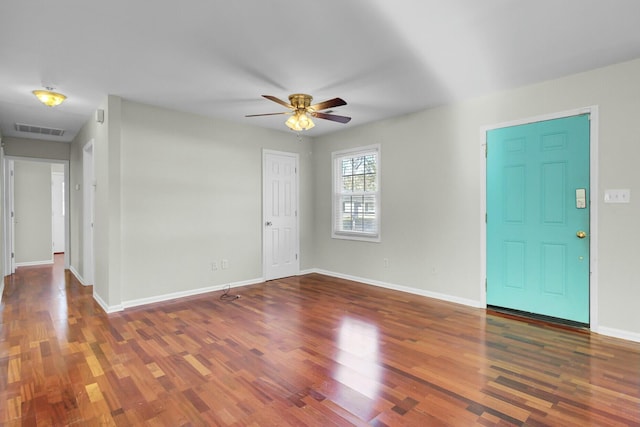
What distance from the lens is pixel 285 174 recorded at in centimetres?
580

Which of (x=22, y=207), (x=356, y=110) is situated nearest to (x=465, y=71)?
(x=356, y=110)

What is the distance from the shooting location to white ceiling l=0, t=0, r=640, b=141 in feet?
7.26

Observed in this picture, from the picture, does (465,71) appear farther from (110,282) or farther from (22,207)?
(22,207)

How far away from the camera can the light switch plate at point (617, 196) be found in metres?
3.02

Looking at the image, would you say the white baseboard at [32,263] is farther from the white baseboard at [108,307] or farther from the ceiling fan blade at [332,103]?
the ceiling fan blade at [332,103]

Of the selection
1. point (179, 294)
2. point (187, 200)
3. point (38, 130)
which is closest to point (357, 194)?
point (187, 200)

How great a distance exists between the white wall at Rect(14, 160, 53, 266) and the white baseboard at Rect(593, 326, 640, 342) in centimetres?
946

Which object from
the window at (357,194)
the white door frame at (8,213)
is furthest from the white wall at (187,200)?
the white door frame at (8,213)

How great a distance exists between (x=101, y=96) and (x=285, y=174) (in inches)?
110

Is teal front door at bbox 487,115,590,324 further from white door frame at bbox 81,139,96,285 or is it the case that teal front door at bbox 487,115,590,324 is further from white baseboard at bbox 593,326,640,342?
white door frame at bbox 81,139,96,285

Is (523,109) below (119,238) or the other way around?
the other way around

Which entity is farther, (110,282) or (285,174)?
(285,174)

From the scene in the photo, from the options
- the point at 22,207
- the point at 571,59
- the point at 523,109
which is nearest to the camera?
the point at 571,59

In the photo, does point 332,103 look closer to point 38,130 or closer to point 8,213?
point 38,130
